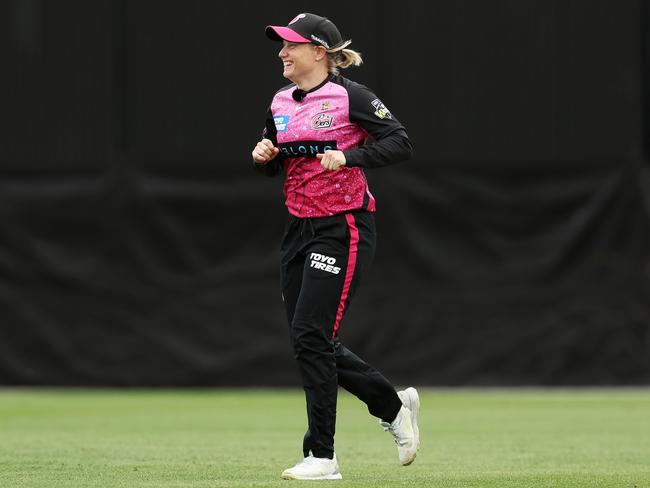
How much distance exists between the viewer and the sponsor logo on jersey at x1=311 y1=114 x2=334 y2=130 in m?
5.66

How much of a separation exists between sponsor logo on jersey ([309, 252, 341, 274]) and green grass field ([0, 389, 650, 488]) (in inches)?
31.8

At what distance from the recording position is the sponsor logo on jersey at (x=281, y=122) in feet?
18.8

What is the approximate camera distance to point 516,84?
11812mm

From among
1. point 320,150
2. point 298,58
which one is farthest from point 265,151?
point 298,58

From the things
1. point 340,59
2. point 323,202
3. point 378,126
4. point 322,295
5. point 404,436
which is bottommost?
point 404,436

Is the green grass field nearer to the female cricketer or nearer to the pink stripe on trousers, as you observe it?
the female cricketer

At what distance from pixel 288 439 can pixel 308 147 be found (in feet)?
8.22

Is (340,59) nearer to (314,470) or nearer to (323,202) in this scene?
(323,202)

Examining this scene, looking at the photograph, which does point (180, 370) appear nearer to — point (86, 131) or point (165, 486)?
point (86, 131)

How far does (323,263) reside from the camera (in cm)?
558

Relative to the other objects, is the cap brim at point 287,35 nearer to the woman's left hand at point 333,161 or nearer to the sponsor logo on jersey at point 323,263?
the woman's left hand at point 333,161

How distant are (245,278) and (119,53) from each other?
6.96 feet

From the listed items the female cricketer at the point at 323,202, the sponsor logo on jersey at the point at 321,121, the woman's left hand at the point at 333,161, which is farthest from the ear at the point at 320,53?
the woman's left hand at the point at 333,161

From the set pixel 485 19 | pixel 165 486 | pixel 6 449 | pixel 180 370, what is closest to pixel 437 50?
pixel 485 19
